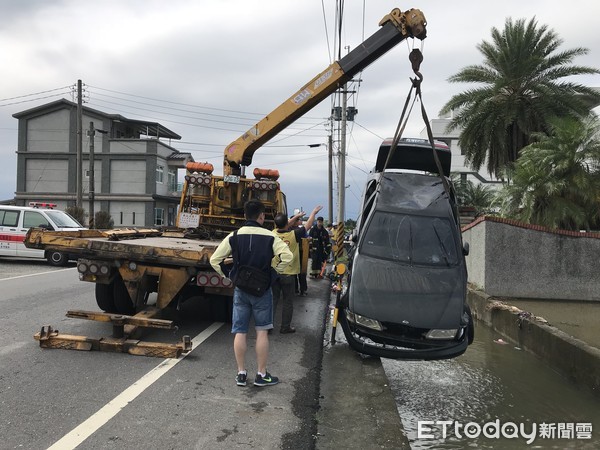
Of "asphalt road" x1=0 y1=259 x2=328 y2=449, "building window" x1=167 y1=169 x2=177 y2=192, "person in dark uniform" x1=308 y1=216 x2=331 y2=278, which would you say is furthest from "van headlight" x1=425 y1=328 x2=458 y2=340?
"building window" x1=167 y1=169 x2=177 y2=192

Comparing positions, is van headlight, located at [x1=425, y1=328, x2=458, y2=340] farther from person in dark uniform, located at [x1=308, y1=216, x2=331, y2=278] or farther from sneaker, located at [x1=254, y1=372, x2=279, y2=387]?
person in dark uniform, located at [x1=308, y1=216, x2=331, y2=278]

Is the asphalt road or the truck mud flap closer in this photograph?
the asphalt road

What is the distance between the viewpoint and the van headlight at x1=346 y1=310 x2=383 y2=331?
225 inches

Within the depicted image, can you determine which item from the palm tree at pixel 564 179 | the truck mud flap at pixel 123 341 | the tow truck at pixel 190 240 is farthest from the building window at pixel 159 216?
the truck mud flap at pixel 123 341

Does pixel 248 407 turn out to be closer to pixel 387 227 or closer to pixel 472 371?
pixel 387 227

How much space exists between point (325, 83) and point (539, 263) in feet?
19.7

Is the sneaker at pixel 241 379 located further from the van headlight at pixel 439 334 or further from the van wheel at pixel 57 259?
the van wheel at pixel 57 259

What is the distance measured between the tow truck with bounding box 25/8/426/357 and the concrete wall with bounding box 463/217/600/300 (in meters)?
4.63

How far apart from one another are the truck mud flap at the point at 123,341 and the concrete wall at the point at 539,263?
7.60 m

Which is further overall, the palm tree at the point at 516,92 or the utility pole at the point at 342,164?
the utility pole at the point at 342,164

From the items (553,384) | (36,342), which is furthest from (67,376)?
(553,384)

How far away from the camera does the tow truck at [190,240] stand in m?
6.16

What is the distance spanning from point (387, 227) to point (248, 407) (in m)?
3.41

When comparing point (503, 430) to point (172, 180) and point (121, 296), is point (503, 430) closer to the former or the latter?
point (121, 296)
